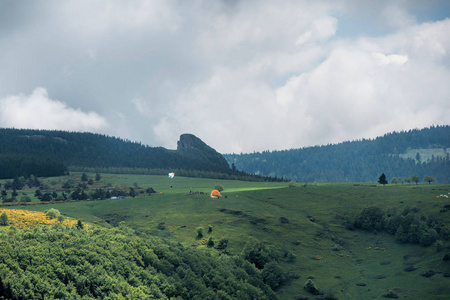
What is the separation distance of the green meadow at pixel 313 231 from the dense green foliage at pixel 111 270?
2010 centimetres

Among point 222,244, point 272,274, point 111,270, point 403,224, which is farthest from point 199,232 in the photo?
point 403,224

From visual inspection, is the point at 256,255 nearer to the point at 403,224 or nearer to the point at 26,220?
the point at 26,220

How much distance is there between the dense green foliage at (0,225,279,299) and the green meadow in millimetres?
20102

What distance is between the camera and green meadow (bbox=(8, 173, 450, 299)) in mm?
103875

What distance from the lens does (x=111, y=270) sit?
65.1m

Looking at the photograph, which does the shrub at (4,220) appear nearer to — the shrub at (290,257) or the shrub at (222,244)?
the shrub at (222,244)

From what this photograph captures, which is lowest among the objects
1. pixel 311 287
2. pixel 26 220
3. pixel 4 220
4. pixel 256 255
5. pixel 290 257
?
pixel 311 287

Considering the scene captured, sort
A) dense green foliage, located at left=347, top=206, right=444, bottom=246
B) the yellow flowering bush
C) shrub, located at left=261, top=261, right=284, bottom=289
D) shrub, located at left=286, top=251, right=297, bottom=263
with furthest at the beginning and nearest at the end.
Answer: dense green foliage, located at left=347, top=206, right=444, bottom=246 < shrub, located at left=286, top=251, right=297, bottom=263 < shrub, located at left=261, top=261, right=284, bottom=289 < the yellow flowering bush

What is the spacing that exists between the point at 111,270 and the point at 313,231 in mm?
92010

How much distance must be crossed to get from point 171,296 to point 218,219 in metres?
77.1

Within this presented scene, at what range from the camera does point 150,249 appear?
80250mm

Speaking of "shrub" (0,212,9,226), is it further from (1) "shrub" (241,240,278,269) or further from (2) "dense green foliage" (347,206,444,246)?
(2) "dense green foliage" (347,206,444,246)

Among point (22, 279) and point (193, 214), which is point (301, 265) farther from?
point (22, 279)

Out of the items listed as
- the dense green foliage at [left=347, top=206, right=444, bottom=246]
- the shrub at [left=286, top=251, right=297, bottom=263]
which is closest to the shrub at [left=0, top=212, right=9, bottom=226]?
the shrub at [left=286, top=251, right=297, bottom=263]
